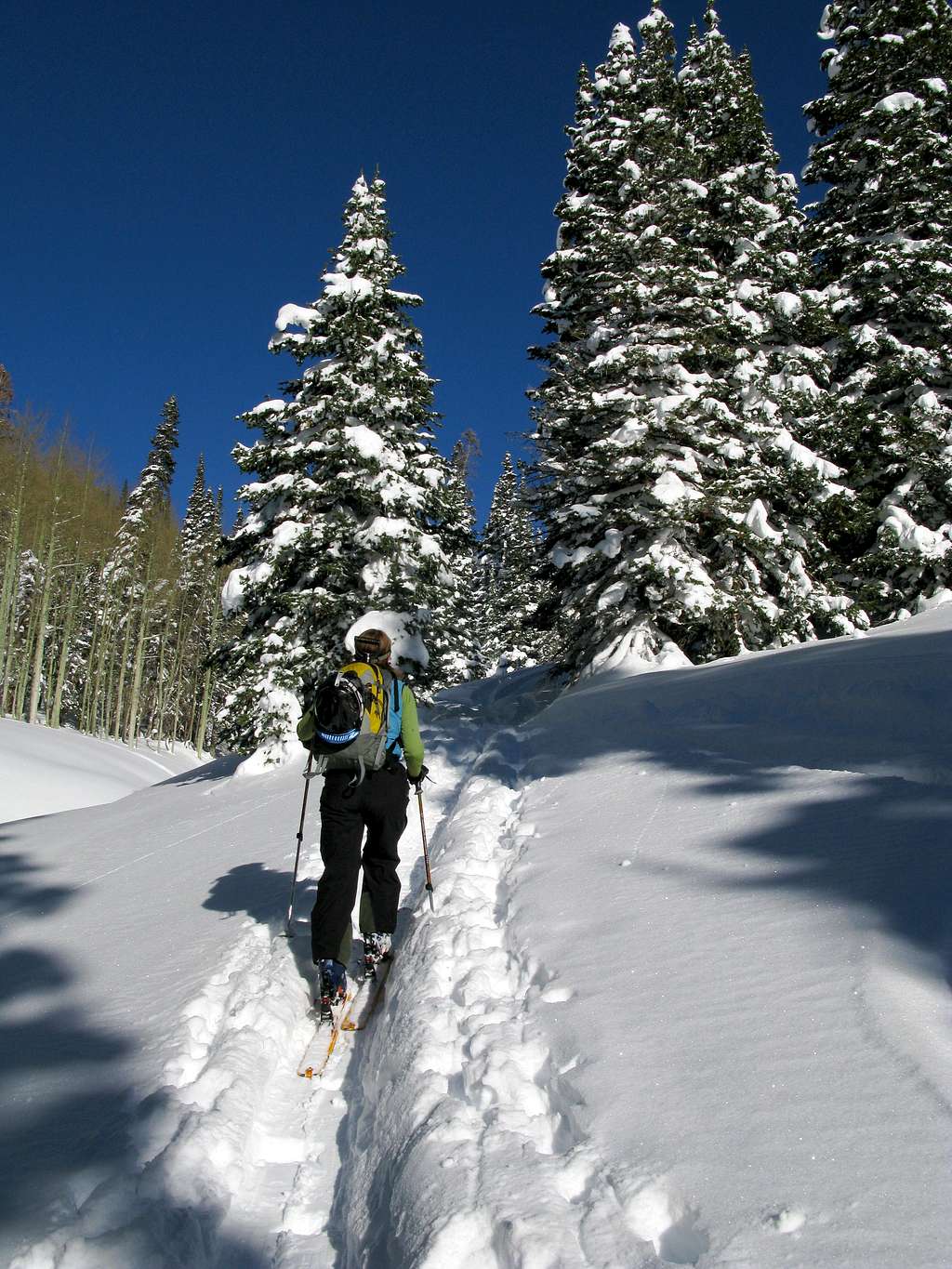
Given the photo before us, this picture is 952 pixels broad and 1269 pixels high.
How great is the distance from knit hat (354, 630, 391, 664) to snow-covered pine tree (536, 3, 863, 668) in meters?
8.55

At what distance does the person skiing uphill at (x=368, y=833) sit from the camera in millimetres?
4684

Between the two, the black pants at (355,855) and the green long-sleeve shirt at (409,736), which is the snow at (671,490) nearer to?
the green long-sleeve shirt at (409,736)

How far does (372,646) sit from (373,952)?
206 cm

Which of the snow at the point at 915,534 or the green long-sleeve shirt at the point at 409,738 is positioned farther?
the snow at the point at 915,534

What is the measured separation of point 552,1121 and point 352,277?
15.0 meters

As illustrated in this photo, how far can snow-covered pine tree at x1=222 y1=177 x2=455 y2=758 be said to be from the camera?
13305 millimetres

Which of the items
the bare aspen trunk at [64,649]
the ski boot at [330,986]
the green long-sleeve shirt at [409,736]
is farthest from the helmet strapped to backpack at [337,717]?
the bare aspen trunk at [64,649]

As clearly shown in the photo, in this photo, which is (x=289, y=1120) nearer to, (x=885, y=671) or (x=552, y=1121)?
(x=552, y=1121)

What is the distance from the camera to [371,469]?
1386cm

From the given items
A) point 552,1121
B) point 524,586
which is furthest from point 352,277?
point 524,586

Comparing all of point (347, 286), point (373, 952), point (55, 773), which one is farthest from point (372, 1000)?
point (55, 773)

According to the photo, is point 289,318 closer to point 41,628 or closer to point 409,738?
point 409,738

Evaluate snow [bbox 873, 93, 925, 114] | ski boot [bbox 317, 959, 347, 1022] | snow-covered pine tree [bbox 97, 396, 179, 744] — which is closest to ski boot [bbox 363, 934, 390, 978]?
ski boot [bbox 317, 959, 347, 1022]

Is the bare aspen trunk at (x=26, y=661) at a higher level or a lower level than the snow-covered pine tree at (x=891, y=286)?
lower
